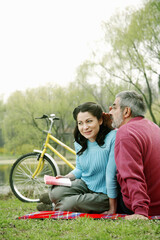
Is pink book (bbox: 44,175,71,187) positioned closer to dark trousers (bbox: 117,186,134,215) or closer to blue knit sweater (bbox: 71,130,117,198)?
blue knit sweater (bbox: 71,130,117,198)

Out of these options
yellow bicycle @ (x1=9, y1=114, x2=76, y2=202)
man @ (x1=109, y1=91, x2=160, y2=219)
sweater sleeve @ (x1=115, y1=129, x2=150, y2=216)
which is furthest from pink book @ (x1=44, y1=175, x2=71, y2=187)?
yellow bicycle @ (x1=9, y1=114, x2=76, y2=202)

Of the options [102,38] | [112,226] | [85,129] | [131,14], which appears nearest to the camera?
[112,226]

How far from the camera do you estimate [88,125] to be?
2773 mm

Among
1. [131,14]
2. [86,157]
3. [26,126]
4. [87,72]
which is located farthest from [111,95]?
[86,157]

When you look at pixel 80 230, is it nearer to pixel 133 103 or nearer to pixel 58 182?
pixel 58 182

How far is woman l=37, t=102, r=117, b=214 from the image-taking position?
2.63 m

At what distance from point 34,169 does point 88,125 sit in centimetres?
226

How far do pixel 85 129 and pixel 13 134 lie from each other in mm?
16979

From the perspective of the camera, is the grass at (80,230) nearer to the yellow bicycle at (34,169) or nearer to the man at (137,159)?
the man at (137,159)

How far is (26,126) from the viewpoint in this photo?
18.7 m

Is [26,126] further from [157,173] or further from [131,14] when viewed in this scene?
[157,173]

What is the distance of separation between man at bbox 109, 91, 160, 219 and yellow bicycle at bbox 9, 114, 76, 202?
2.14 m

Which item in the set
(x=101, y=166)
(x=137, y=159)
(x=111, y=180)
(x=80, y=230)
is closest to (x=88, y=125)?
(x=101, y=166)

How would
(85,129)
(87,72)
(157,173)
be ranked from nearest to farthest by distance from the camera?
(157,173), (85,129), (87,72)
